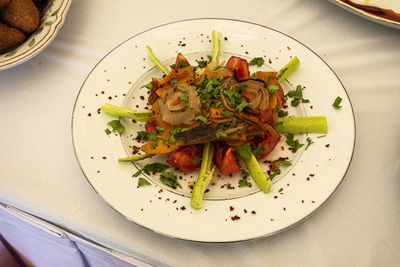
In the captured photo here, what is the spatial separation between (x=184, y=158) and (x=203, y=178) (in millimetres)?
106

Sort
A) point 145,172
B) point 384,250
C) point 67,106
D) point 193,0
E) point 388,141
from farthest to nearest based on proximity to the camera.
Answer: point 193,0, point 67,106, point 388,141, point 145,172, point 384,250

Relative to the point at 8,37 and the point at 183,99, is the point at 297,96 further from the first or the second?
the point at 8,37

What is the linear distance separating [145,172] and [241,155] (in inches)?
14.5

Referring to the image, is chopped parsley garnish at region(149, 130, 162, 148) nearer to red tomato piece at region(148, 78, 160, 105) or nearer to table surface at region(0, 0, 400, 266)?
red tomato piece at region(148, 78, 160, 105)

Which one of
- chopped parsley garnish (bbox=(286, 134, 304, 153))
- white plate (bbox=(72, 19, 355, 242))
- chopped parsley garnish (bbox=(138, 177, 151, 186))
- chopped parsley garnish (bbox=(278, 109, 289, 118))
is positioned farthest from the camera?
chopped parsley garnish (bbox=(278, 109, 289, 118))

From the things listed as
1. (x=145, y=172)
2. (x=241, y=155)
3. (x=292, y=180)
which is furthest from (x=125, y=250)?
(x=292, y=180)

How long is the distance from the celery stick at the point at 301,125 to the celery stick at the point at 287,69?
0.74 feet

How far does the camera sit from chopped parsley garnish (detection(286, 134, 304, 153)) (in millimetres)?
1222

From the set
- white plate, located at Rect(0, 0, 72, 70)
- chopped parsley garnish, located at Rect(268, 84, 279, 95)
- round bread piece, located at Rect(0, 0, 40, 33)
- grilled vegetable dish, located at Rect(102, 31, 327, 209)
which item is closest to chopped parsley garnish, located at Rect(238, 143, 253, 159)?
grilled vegetable dish, located at Rect(102, 31, 327, 209)

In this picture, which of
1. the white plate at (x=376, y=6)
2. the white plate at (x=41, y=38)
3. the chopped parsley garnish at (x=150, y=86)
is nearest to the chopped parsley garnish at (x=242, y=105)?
the chopped parsley garnish at (x=150, y=86)

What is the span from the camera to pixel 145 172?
1.17m

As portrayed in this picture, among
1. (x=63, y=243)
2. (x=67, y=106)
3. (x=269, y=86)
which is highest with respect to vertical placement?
(x=269, y=86)

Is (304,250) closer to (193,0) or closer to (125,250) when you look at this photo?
(125,250)

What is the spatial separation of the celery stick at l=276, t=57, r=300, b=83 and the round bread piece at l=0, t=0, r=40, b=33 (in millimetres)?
1214
